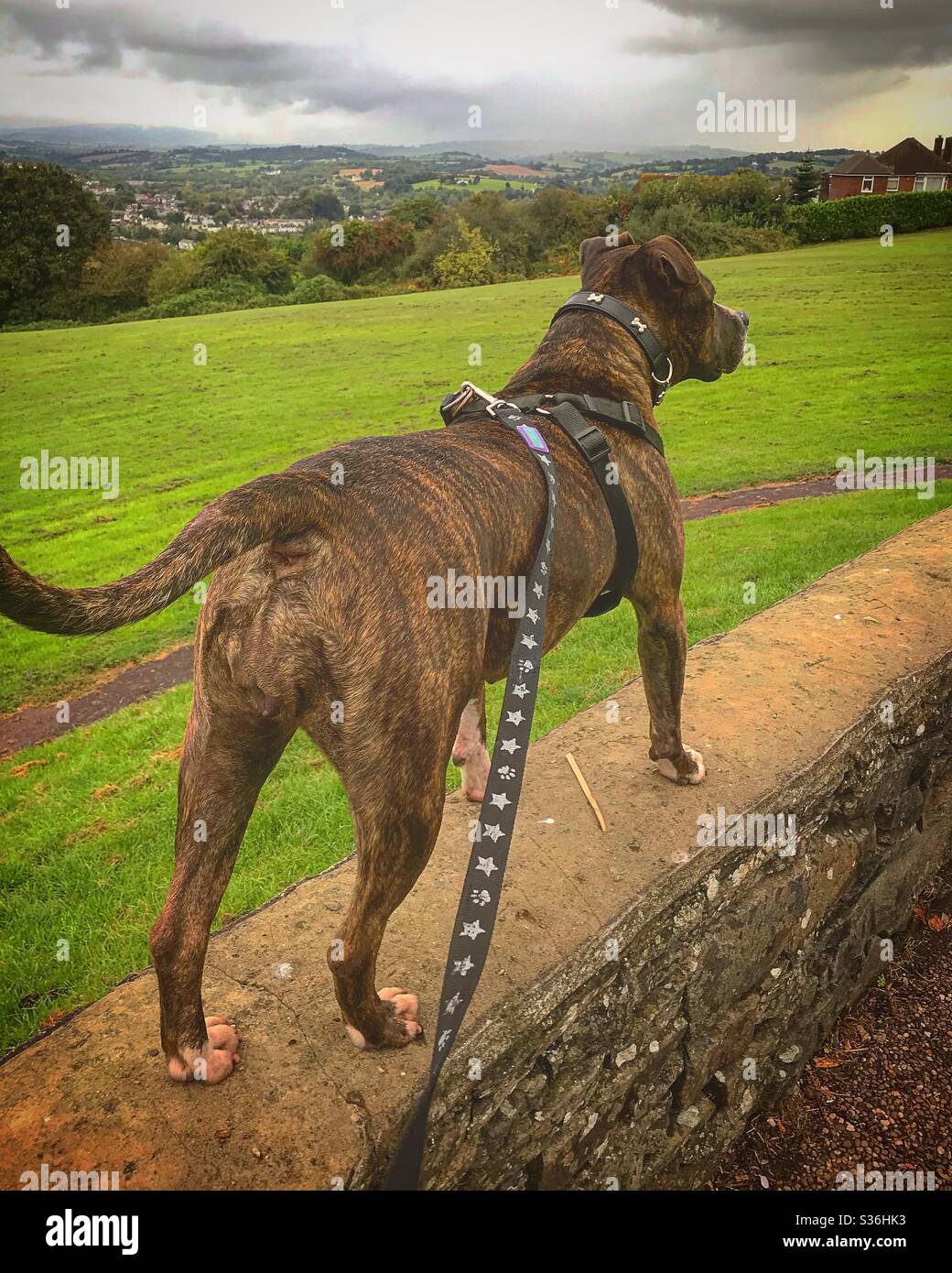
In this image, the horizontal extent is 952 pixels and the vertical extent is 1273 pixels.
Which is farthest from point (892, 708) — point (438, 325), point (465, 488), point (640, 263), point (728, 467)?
point (438, 325)

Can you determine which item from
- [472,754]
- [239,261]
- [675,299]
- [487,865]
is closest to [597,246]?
[675,299]

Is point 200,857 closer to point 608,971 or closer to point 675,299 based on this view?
point 608,971

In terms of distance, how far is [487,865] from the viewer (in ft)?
6.51

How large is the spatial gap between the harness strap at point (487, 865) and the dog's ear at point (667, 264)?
5.15 ft

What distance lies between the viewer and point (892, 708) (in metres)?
4.07

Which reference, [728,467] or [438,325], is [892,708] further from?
[438,325]

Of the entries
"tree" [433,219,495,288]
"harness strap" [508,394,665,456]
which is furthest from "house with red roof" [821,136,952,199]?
"harness strap" [508,394,665,456]

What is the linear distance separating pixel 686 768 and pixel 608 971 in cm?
109

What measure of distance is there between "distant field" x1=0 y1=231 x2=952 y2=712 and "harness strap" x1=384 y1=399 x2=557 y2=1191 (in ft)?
21.1

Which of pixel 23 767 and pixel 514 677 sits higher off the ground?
pixel 514 677

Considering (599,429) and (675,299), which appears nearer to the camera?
(599,429)
